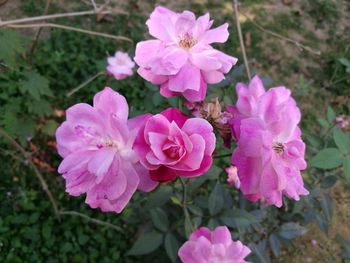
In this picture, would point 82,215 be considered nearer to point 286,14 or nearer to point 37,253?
point 37,253

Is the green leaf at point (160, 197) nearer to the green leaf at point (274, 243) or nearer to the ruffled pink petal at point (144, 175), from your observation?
the green leaf at point (274, 243)

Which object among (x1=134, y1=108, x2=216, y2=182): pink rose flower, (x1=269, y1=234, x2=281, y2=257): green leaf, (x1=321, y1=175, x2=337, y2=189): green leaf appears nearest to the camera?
(x1=134, y1=108, x2=216, y2=182): pink rose flower

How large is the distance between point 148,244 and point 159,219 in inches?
4.5

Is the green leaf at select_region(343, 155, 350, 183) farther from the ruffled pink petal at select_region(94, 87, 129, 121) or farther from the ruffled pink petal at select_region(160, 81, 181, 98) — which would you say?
the ruffled pink petal at select_region(94, 87, 129, 121)

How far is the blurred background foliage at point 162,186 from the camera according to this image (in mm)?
1809

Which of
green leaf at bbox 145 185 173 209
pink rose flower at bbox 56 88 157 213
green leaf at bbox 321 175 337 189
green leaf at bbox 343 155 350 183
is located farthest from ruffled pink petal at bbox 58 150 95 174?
green leaf at bbox 321 175 337 189

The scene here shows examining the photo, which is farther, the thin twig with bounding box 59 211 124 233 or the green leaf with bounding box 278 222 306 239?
the thin twig with bounding box 59 211 124 233

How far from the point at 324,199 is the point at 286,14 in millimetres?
2442

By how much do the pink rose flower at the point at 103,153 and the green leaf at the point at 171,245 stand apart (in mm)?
855

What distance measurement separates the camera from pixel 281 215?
222 cm

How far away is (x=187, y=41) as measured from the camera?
42.9 inches

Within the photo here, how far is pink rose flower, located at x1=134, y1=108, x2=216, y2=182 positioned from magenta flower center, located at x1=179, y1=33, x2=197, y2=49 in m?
0.27

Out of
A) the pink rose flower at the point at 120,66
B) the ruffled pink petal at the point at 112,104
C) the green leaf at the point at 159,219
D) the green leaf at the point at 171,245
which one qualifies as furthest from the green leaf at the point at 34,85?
the ruffled pink petal at the point at 112,104

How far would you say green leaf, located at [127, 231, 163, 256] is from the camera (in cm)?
180
